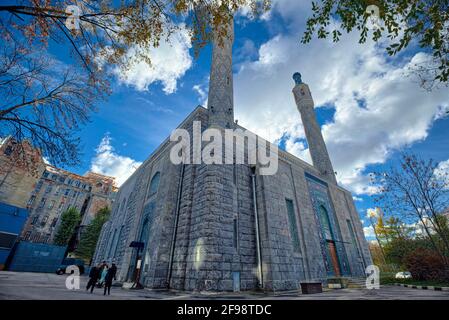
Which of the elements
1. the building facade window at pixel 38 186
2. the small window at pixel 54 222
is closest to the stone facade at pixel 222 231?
the small window at pixel 54 222

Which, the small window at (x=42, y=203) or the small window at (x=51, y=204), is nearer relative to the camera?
the small window at (x=42, y=203)

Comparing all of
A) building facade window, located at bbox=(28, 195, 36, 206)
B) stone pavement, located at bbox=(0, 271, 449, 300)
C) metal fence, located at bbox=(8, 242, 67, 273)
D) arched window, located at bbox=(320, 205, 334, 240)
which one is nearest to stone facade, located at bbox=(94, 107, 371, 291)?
stone pavement, located at bbox=(0, 271, 449, 300)

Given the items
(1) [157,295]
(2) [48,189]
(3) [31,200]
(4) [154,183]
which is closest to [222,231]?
(1) [157,295]

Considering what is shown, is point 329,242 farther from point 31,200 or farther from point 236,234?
point 31,200

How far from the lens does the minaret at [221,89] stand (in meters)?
12.4

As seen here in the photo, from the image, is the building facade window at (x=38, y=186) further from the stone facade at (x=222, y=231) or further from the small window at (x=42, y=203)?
the stone facade at (x=222, y=231)

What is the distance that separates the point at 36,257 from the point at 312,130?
37.0m

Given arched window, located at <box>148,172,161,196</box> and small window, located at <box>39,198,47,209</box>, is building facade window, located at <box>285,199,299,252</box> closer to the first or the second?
arched window, located at <box>148,172,161,196</box>

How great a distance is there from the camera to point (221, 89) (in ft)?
44.4

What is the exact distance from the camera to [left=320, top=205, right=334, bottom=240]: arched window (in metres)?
16.2

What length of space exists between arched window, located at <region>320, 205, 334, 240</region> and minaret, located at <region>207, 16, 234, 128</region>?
36.2 feet

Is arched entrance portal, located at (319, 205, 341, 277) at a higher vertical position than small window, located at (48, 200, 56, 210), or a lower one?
lower

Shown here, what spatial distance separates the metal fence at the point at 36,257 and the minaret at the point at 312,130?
3434 cm

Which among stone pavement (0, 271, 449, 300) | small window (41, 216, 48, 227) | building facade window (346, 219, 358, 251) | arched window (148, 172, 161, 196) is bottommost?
stone pavement (0, 271, 449, 300)
